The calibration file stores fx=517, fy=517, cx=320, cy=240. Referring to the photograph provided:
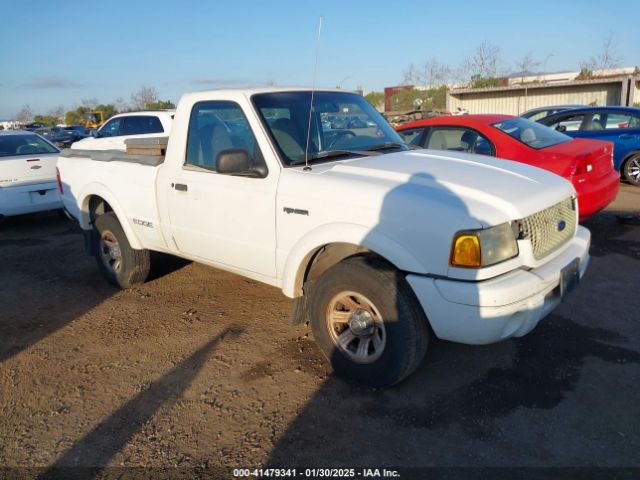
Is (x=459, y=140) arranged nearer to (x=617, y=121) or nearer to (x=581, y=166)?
(x=581, y=166)

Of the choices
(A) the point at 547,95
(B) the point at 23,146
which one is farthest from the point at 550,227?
(A) the point at 547,95

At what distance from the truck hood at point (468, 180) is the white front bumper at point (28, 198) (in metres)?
6.81

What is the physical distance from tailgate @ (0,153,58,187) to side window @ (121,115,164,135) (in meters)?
2.91

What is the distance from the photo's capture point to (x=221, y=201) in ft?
13.5

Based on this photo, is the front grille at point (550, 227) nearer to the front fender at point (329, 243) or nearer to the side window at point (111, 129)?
the front fender at point (329, 243)

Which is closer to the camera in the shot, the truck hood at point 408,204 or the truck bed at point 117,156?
the truck hood at point 408,204

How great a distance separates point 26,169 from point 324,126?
6475mm

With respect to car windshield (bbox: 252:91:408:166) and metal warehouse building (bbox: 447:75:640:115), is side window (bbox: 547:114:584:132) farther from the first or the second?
metal warehouse building (bbox: 447:75:640:115)

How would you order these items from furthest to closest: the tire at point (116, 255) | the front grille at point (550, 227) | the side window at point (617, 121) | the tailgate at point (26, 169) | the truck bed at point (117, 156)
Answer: the side window at point (617, 121)
the tailgate at point (26, 169)
the tire at point (116, 255)
the truck bed at point (117, 156)
the front grille at point (550, 227)

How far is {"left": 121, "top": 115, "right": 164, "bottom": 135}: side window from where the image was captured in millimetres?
11555

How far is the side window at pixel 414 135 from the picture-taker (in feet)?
23.8

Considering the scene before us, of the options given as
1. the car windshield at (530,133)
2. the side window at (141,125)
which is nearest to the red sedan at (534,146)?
the car windshield at (530,133)

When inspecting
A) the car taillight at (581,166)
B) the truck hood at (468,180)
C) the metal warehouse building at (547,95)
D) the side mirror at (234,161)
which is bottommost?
the car taillight at (581,166)

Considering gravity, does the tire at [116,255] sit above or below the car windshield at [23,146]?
below
